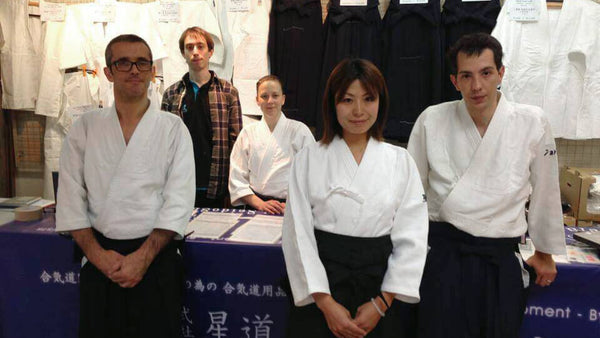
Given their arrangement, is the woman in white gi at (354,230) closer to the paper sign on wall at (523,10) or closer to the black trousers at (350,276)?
the black trousers at (350,276)

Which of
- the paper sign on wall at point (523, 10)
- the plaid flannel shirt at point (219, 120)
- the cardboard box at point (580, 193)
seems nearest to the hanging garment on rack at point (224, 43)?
the plaid flannel shirt at point (219, 120)

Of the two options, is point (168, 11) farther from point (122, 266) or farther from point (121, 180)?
point (122, 266)

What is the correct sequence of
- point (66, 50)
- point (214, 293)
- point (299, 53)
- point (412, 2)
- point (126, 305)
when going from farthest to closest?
point (66, 50)
point (299, 53)
point (412, 2)
point (214, 293)
point (126, 305)

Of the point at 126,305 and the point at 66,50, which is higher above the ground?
the point at 66,50

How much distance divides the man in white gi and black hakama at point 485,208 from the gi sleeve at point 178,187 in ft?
3.25

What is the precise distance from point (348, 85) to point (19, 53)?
403cm

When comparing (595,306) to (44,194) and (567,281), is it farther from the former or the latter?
(44,194)

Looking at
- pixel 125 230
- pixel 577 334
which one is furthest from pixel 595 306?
pixel 125 230

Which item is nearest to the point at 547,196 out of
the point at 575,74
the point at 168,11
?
the point at 575,74

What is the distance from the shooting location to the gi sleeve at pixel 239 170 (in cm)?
283

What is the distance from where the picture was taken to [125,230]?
1.71 metres

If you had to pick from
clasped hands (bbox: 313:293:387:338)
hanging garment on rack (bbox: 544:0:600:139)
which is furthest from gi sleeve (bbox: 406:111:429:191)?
hanging garment on rack (bbox: 544:0:600:139)

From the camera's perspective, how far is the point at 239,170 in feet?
9.46

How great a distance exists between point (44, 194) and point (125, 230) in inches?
131
